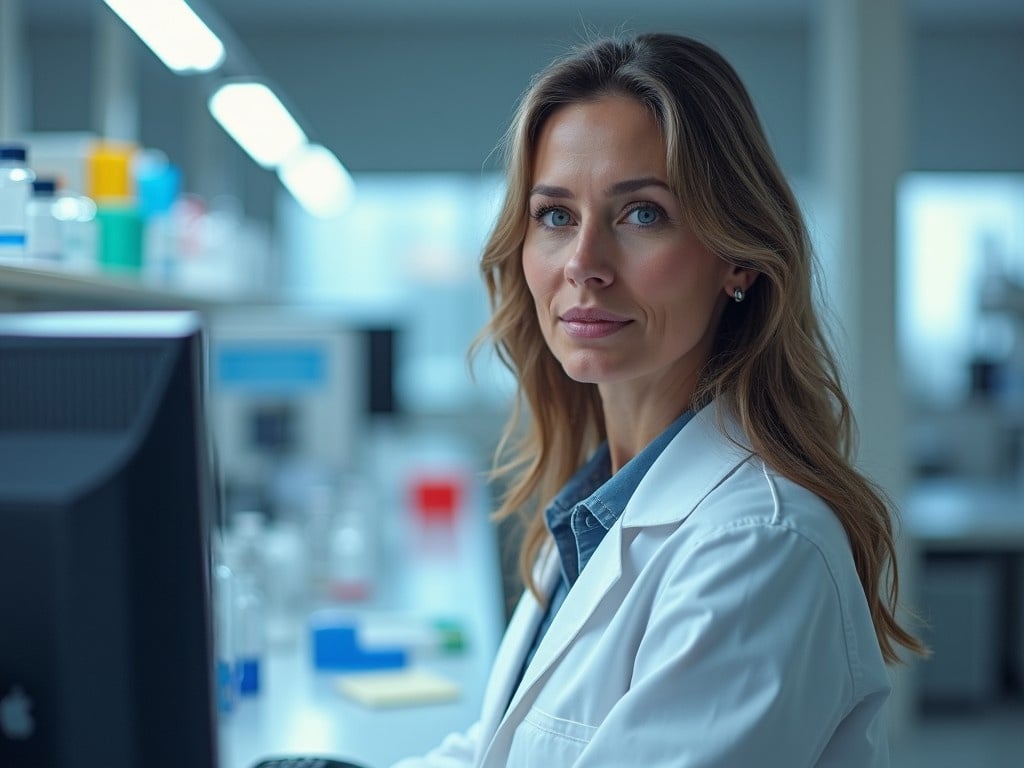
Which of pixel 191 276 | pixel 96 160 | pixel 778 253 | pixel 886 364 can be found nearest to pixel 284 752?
pixel 778 253

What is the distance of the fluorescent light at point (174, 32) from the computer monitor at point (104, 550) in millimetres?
1111

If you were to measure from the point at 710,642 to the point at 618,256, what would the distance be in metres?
0.45

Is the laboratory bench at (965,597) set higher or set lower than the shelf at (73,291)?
lower

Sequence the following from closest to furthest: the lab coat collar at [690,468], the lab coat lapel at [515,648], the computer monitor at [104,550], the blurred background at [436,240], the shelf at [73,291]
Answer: the computer monitor at [104,550], the lab coat collar at [690,468], the lab coat lapel at [515,648], the shelf at [73,291], the blurred background at [436,240]

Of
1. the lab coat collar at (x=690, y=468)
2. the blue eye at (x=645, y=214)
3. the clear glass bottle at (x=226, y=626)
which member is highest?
the blue eye at (x=645, y=214)

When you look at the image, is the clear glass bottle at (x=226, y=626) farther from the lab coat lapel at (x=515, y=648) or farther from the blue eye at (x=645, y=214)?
the blue eye at (x=645, y=214)

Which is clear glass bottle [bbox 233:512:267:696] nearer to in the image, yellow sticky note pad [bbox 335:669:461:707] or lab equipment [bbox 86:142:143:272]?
yellow sticky note pad [bbox 335:669:461:707]

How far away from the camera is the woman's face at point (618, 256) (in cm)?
123

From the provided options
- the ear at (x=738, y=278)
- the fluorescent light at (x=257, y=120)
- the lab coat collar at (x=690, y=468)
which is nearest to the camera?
the lab coat collar at (x=690, y=468)

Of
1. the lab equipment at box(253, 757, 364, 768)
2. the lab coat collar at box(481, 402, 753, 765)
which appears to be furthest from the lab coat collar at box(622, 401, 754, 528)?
the lab equipment at box(253, 757, 364, 768)

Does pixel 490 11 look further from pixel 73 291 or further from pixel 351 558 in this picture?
pixel 73 291

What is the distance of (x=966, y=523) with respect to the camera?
14.5 feet

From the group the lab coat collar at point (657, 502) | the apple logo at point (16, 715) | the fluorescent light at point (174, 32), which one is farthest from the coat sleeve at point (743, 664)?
the fluorescent light at point (174, 32)

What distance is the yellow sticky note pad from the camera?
1816mm
